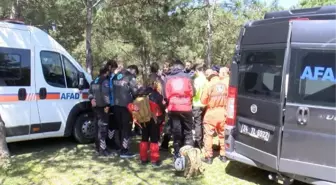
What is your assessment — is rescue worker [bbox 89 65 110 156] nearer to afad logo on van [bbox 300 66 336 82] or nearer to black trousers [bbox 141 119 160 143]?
black trousers [bbox 141 119 160 143]

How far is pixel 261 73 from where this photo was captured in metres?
4.90

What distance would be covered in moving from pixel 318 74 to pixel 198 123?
3.41 meters

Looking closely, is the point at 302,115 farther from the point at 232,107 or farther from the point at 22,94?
the point at 22,94

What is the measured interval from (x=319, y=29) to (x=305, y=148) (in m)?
1.38

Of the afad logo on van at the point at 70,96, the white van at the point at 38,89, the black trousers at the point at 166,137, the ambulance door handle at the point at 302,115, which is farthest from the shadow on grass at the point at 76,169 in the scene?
the ambulance door handle at the point at 302,115

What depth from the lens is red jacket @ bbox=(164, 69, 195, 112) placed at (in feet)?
20.4

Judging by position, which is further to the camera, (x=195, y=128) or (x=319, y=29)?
(x=195, y=128)

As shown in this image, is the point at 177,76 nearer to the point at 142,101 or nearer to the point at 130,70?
the point at 142,101

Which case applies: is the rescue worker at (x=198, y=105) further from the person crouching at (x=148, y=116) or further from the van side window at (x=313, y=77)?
the van side window at (x=313, y=77)

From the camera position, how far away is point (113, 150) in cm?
730

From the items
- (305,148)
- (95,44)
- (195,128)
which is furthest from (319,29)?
(95,44)

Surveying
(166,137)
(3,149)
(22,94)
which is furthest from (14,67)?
(166,137)

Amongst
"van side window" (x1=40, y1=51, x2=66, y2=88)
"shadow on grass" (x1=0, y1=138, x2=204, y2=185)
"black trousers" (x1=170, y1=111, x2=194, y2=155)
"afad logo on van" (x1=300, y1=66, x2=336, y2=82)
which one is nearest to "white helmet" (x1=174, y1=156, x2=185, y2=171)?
"shadow on grass" (x1=0, y1=138, x2=204, y2=185)

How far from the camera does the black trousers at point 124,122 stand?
21.7 feet
